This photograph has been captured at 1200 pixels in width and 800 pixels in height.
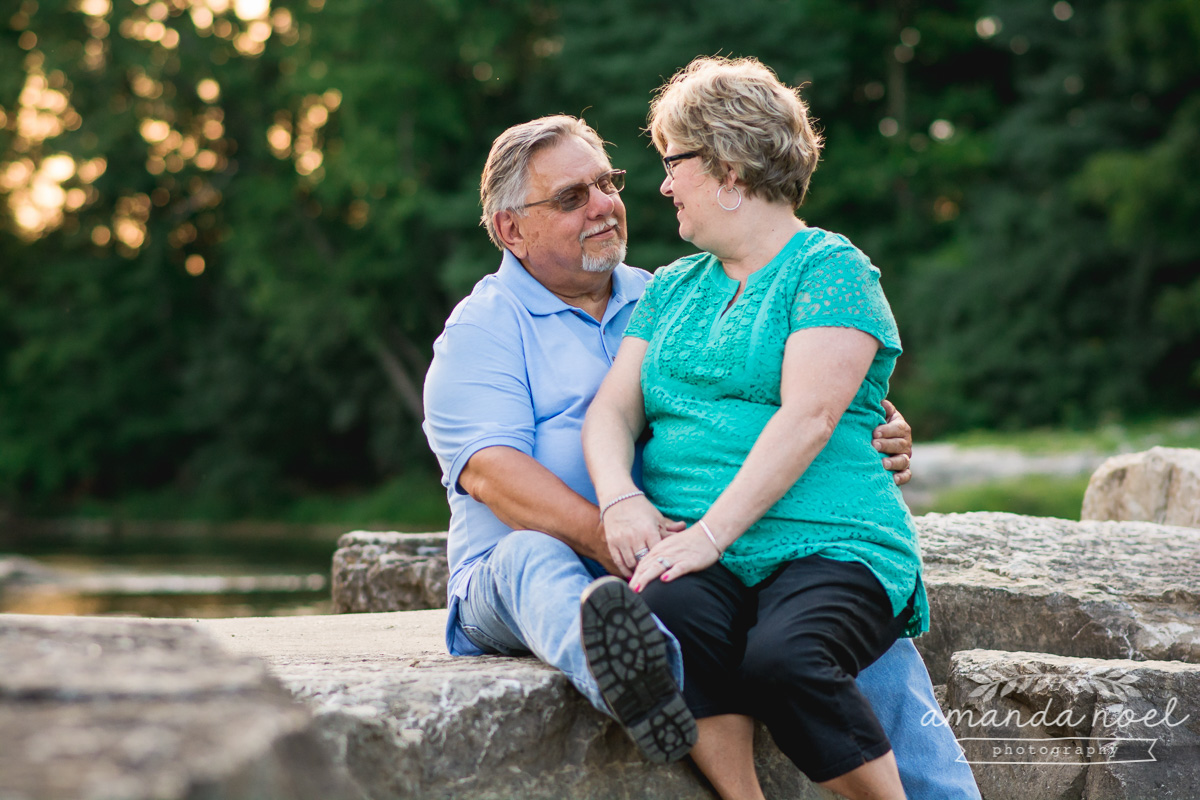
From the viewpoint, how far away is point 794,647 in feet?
7.23

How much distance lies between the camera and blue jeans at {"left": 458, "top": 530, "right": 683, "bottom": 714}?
2.31 meters

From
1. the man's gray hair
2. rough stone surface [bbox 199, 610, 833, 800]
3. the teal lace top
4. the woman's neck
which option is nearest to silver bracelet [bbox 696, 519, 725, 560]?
the teal lace top

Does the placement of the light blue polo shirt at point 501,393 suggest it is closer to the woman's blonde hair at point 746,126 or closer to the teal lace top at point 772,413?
the teal lace top at point 772,413

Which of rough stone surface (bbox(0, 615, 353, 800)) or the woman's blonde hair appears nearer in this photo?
rough stone surface (bbox(0, 615, 353, 800))

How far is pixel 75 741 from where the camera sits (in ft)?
4.08

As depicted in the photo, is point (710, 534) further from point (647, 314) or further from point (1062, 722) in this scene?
point (1062, 722)

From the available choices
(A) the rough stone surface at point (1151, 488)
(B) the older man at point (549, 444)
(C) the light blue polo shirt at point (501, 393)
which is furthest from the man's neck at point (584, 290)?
(A) the rough stone surface at point (1151, 488)

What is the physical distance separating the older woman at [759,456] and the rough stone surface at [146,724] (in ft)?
3.28

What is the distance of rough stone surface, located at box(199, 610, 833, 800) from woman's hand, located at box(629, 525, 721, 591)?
0.93ft

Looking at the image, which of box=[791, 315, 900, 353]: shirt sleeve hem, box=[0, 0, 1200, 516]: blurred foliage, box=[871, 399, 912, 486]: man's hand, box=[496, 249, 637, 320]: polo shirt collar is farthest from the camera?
box=[0, 0, 1200, 516]: blurred foliage

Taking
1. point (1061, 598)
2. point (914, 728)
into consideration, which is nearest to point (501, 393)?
point (914, 728)

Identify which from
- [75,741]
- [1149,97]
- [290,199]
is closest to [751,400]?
[75,741]

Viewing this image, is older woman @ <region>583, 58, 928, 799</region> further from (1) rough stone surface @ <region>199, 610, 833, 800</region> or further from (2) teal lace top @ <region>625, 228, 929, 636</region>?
(1) rough stone surface @ <region>199, 610, 833, 800</region>

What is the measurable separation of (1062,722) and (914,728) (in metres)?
0.52
